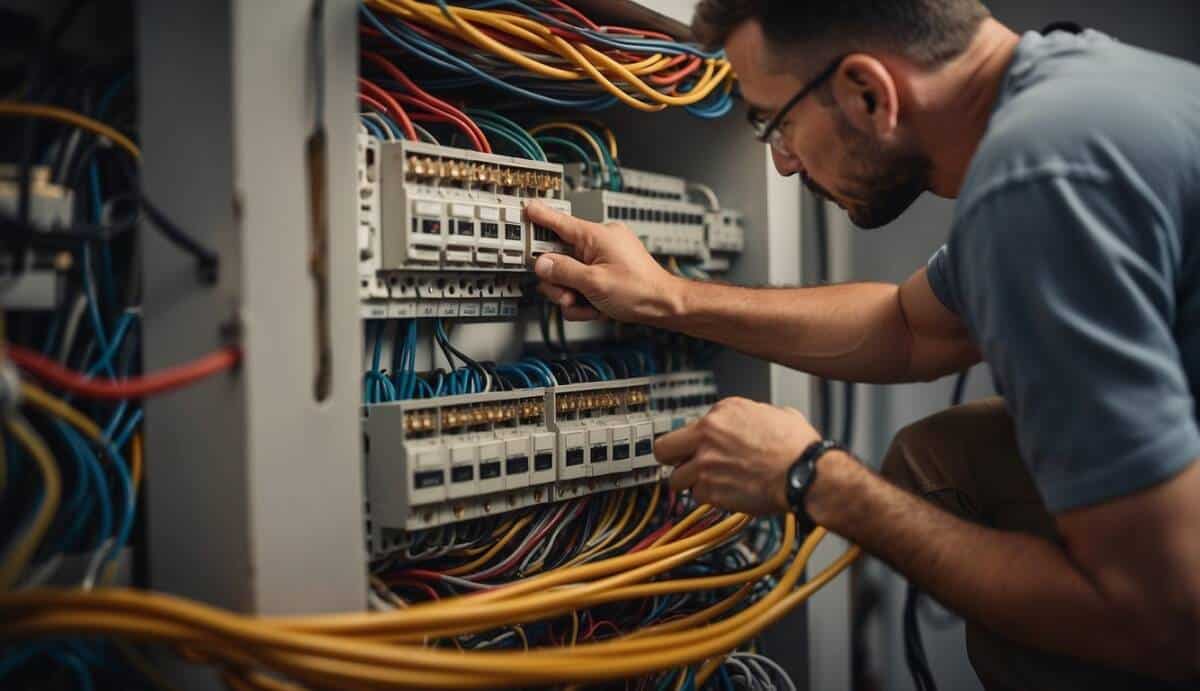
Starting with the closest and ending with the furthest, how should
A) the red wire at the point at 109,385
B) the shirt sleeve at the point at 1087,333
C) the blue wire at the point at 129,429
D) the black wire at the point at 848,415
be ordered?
the red wire at the point at 109,385
the shirt sleeve at the point at 1087,333
the blue wire at the point at 129,429
the black wire at the point at 848,415

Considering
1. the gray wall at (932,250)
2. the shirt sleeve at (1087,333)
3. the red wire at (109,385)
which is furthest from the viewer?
the gray wall at (932,250)

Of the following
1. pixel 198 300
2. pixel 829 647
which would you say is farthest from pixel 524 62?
pixel 829 647

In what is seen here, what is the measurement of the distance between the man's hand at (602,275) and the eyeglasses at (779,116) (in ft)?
0.80

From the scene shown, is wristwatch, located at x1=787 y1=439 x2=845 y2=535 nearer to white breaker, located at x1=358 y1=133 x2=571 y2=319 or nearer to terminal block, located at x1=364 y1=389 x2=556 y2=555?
terminal block, located at x1=364 y1=389 x2=556 y2=555

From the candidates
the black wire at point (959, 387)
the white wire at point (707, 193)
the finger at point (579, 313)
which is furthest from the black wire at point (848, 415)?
the finger at point (579, 313)

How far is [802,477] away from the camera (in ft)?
3.58

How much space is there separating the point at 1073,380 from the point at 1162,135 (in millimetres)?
273

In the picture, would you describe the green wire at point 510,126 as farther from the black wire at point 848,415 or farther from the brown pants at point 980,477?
the black wire at point 848,415

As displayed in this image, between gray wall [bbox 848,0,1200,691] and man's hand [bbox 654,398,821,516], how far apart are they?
1.45 m

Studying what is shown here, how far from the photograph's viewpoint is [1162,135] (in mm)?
946

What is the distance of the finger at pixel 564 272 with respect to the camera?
4.33 feet

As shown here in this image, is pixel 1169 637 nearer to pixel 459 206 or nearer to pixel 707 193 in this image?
pixel 459 206

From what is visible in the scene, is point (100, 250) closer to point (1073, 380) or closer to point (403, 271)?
point (403, 271)

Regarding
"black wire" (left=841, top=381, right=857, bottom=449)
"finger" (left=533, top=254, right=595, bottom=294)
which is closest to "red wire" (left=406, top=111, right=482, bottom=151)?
"finger" (left=533, top=254, right=595, bottom=294)
